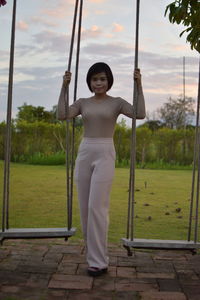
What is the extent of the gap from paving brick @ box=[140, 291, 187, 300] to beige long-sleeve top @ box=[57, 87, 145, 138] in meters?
1.08

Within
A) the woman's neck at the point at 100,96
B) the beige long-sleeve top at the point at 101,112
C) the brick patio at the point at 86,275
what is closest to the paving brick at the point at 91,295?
the brick patio at the point at 86,275

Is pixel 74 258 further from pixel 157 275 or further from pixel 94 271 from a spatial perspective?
pixel 157 275

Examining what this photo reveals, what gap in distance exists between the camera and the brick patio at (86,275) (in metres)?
2.91

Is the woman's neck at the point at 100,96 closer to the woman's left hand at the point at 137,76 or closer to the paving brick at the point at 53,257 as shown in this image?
the woman's left hand at the point at 137,76

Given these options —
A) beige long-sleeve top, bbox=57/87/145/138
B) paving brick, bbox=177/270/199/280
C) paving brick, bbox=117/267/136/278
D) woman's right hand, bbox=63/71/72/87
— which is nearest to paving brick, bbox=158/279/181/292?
paving brick, bbox=177/270/199/280

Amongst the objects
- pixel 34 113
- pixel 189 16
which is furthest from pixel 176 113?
pixel 189 16

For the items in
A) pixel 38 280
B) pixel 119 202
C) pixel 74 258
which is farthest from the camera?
pixel 119 202

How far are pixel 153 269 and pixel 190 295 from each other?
538 millimetres

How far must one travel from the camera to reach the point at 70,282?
10.2 ft

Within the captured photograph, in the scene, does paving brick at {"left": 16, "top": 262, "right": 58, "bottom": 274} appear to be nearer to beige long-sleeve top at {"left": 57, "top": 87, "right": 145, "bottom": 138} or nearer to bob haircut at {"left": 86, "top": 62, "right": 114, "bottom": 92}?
beige long-sleeve top at {"left": 57, "top": 87, "right": 145, "bottom": 138}

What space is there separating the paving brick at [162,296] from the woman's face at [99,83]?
1.38m

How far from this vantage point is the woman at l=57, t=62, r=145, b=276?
317cm

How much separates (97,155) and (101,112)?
30 cm

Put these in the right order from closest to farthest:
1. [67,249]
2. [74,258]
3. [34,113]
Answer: [74,258]
[67,249]
[34,113]
